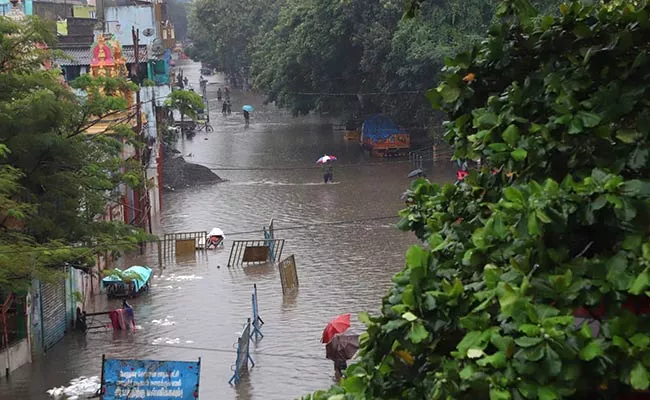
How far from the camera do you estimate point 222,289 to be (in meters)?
24.7

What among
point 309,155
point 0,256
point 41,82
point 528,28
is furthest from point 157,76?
point 528,28

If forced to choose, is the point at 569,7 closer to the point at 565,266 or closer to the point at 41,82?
the point at 565,266

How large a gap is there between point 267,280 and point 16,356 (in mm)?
7834

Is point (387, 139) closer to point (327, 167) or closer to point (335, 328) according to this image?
point (327, 167)

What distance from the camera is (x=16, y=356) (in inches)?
741

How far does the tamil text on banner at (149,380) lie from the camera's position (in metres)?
15.0

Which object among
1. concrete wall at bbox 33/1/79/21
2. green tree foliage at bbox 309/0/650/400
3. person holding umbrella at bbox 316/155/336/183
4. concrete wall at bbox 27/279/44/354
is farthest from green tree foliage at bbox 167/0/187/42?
green tree foliage at bbox 309/0/650/400

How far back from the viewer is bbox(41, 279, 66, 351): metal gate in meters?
20.4

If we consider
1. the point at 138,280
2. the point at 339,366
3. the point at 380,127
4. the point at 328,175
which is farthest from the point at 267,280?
the point at 380,127

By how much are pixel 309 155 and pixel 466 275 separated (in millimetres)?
40130

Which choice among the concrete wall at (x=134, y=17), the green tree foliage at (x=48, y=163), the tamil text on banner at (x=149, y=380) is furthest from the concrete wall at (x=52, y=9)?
the tamil text on banner at (x=149, y=380)

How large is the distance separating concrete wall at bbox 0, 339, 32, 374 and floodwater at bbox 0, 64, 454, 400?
21 centimetres

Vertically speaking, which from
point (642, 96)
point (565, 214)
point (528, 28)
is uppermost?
point (528, 28)

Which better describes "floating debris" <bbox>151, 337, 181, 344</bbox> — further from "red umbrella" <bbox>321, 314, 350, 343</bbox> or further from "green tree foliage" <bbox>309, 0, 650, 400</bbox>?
"green tree foliage" <bbox>309, 0, 650, 400</bbox>
